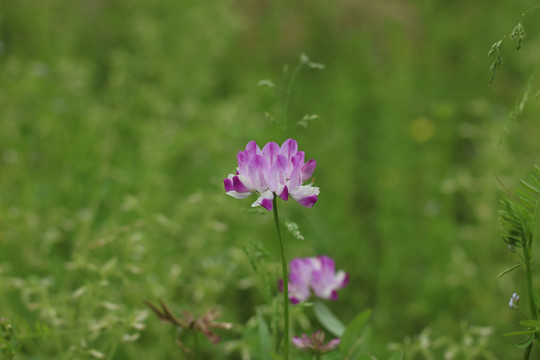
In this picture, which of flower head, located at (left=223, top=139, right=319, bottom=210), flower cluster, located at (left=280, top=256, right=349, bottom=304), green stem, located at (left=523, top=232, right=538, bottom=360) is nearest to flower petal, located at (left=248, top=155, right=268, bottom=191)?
flower head, located at (left=223, top=139, right=319, bottom=210)

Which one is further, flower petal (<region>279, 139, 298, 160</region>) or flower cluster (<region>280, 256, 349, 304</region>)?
flower cluster (<region>280, 256, 349, 304</region>)

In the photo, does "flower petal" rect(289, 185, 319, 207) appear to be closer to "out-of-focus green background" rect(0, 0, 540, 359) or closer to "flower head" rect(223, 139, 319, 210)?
"flower head" rect(223, 139, 319, 210)

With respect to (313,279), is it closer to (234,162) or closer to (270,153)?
(270,153)

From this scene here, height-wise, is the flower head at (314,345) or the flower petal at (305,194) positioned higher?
the flower petal at (305,194)

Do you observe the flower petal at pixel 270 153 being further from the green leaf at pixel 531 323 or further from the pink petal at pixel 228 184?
the green leaf at pixel 531 323

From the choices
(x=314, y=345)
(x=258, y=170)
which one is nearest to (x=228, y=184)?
(x=258, y=170)

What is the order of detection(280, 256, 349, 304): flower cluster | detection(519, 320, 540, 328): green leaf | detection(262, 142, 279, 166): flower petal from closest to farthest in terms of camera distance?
1. detection(519, 320, 540, 328): green leaf
2. detection(262, 142, 279, 166): flower petal
3. detection(280, 256, 349, 304): flower cluster

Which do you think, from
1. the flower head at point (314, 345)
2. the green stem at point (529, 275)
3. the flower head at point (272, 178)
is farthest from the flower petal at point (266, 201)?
the green stem at point (529, 275)

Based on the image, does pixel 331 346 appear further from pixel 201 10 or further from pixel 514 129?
pixel 201 10

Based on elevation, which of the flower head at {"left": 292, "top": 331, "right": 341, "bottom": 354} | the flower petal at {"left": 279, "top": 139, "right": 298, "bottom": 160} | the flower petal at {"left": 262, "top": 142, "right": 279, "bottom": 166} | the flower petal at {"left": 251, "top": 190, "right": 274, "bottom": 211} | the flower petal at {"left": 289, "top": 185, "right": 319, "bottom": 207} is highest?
the flower petal at {"left": 279, "top": 139, "right": 298, "bottom": 160}
